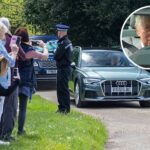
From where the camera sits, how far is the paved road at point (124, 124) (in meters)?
7.56

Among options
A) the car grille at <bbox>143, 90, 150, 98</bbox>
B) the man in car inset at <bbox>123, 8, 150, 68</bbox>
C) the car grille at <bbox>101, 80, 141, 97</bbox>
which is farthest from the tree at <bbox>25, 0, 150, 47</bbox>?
the man in car inset at <bbox>123, 8, 150, 68</bbox>

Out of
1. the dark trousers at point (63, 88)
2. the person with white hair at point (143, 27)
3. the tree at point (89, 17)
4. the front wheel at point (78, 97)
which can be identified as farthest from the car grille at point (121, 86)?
the tree at point (89, 17)

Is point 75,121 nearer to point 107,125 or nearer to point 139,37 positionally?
point 107,125

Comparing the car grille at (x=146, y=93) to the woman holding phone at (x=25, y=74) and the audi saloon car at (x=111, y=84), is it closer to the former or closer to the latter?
the audi saloon car at (x=111, y=84)

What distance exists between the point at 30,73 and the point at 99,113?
15.5ft

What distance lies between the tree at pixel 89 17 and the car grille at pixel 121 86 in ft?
34.0

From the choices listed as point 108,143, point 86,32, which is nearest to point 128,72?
point 108,143

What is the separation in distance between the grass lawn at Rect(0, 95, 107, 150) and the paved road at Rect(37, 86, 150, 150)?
0.82 ft

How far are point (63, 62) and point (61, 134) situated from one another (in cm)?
348

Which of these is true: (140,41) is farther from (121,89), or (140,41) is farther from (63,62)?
(121,89)

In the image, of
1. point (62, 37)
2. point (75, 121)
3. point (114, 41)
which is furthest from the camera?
point (114, 41)

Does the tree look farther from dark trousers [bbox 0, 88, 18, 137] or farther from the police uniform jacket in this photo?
dark trousers [bbox 0, 88, 18, 137]

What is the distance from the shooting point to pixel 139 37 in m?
3.07

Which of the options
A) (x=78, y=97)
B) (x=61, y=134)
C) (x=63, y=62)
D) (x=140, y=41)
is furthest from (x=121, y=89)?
(x=140, y=41)
